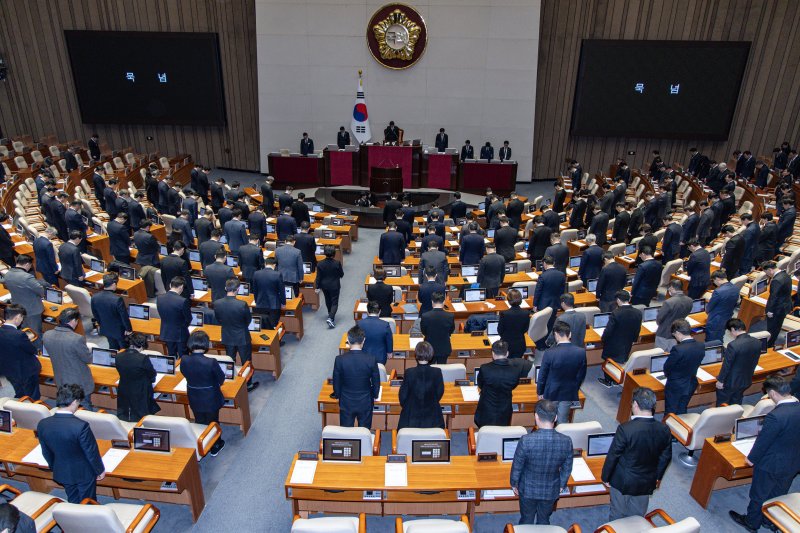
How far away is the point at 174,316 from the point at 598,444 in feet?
17.9

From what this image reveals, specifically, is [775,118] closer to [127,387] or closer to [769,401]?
[769,401]

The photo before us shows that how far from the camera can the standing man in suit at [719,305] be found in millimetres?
7641

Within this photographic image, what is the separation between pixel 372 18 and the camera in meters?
19.1

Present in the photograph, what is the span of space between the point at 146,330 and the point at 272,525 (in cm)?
382

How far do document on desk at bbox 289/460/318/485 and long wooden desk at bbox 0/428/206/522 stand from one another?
110 centimetres

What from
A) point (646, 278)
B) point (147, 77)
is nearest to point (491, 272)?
point (646, 278)

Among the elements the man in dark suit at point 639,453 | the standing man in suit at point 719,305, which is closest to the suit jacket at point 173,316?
the man in dark suit at point 639,453

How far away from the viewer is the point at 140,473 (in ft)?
16.6

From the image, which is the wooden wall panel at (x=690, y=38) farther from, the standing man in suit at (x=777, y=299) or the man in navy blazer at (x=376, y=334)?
the man in navy blazer at (x=376, y=334)

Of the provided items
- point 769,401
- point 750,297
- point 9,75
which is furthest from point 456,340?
point 9,75

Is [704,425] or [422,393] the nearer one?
[422,393]

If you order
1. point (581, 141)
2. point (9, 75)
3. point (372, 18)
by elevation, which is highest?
point (372, 18)

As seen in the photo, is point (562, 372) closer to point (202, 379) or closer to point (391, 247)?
point (202, 379)

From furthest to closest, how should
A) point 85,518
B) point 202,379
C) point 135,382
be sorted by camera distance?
point 135,382, point 202,379, point 85,518
